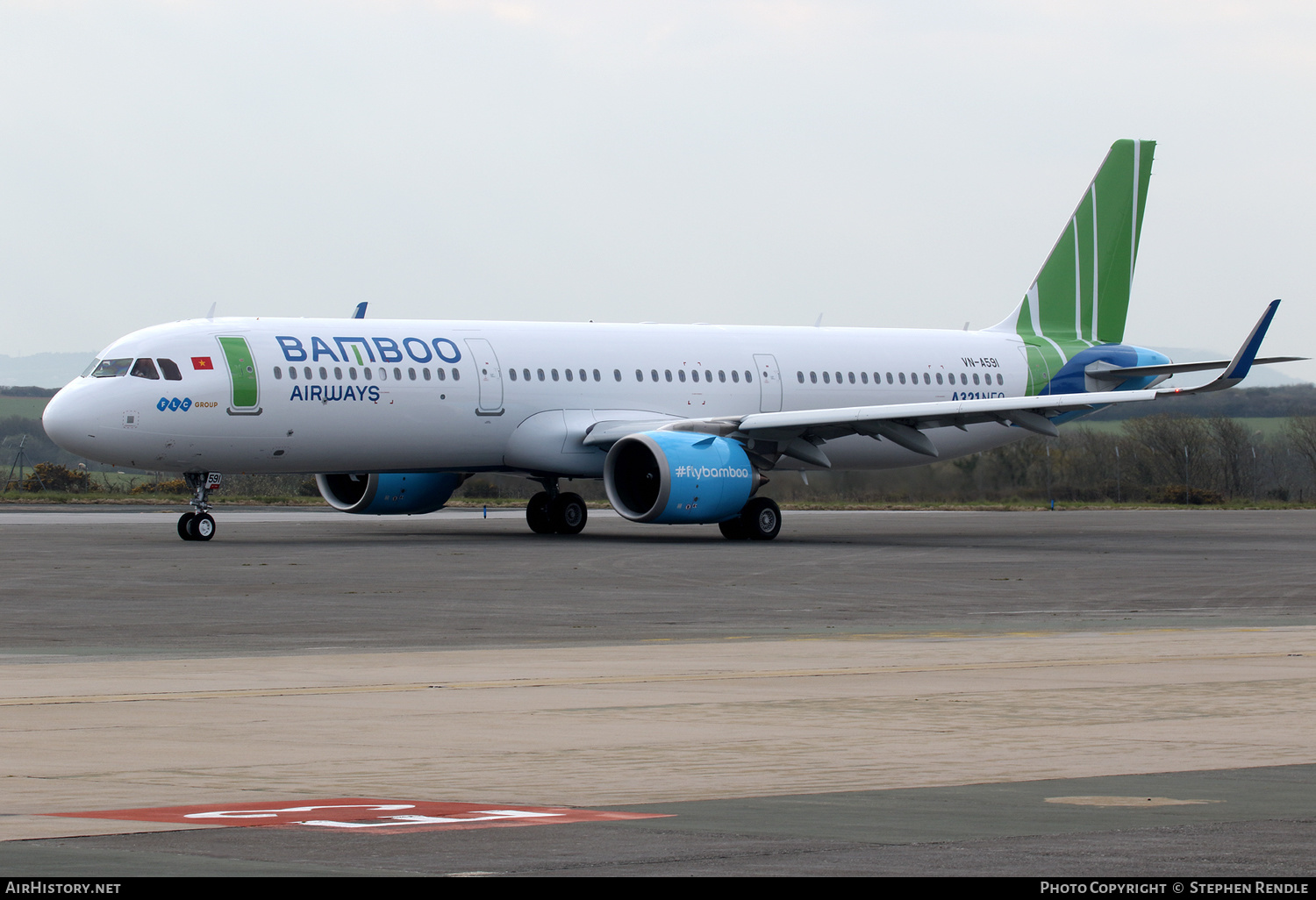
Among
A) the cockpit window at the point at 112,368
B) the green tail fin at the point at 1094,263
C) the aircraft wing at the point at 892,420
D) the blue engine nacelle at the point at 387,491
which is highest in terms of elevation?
the green tail fin at the point at 1094,263

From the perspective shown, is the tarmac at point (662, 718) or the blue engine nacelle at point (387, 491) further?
the blue engine nacelle at point (387, 491)

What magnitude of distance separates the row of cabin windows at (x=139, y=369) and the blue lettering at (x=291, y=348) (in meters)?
1.93

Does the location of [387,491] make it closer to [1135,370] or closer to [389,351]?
[389,351]

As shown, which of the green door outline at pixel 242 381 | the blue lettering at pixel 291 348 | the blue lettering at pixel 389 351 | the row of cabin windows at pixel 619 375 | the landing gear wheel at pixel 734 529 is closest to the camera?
the green door outline at pixel 242 381

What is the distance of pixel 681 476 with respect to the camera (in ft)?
111

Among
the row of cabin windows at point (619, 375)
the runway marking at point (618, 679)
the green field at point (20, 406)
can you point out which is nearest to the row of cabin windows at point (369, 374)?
the row of cabin windows at point (619, 375)

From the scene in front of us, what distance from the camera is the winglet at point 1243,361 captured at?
1348 inches

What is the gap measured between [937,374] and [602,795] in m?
34.4

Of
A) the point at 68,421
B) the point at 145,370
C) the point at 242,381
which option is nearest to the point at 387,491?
the point at 242,381

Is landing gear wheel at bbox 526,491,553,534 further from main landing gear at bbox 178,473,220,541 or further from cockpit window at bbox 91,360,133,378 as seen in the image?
cockpit window at bbox 91,360,133,378

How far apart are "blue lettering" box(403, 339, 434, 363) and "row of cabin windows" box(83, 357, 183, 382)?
4.33m

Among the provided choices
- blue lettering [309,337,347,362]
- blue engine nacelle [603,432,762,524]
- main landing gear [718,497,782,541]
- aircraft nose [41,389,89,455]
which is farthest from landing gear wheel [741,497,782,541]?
aircraft nose [41,389,89,455]

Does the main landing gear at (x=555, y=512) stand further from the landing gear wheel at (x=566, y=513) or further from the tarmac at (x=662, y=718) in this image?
the tarmac at (x=662, y=718)
